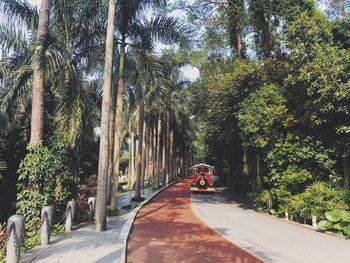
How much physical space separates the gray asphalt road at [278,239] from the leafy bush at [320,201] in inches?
28.6

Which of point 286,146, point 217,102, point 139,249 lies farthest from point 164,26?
point 139,249

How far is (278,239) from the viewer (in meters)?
11.8

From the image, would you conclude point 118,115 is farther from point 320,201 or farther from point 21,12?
point 320,201

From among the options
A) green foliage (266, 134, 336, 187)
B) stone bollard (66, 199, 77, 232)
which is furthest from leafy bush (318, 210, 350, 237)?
stone bollard (66, 199, 77, 232)

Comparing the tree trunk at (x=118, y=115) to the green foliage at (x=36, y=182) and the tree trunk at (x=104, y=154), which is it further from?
the green foliage at (x=36, y=182)

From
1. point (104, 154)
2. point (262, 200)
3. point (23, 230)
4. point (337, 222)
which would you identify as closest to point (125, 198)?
point (262, 200)

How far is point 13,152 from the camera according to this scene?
15719mm

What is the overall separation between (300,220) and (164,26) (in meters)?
11.2

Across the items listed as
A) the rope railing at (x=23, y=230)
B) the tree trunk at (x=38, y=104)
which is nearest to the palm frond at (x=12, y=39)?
the tree trunk at (x=38, y=104)

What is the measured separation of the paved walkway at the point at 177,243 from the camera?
905 centimetres

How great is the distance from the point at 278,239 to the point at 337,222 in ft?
8.34

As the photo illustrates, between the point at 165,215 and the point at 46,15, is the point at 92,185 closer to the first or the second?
the point at 165,215

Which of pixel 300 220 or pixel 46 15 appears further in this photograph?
pixel 300 220

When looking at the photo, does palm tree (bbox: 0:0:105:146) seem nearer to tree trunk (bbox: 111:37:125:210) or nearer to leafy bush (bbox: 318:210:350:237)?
tree trunk (bbox: 111:37:125:210)
